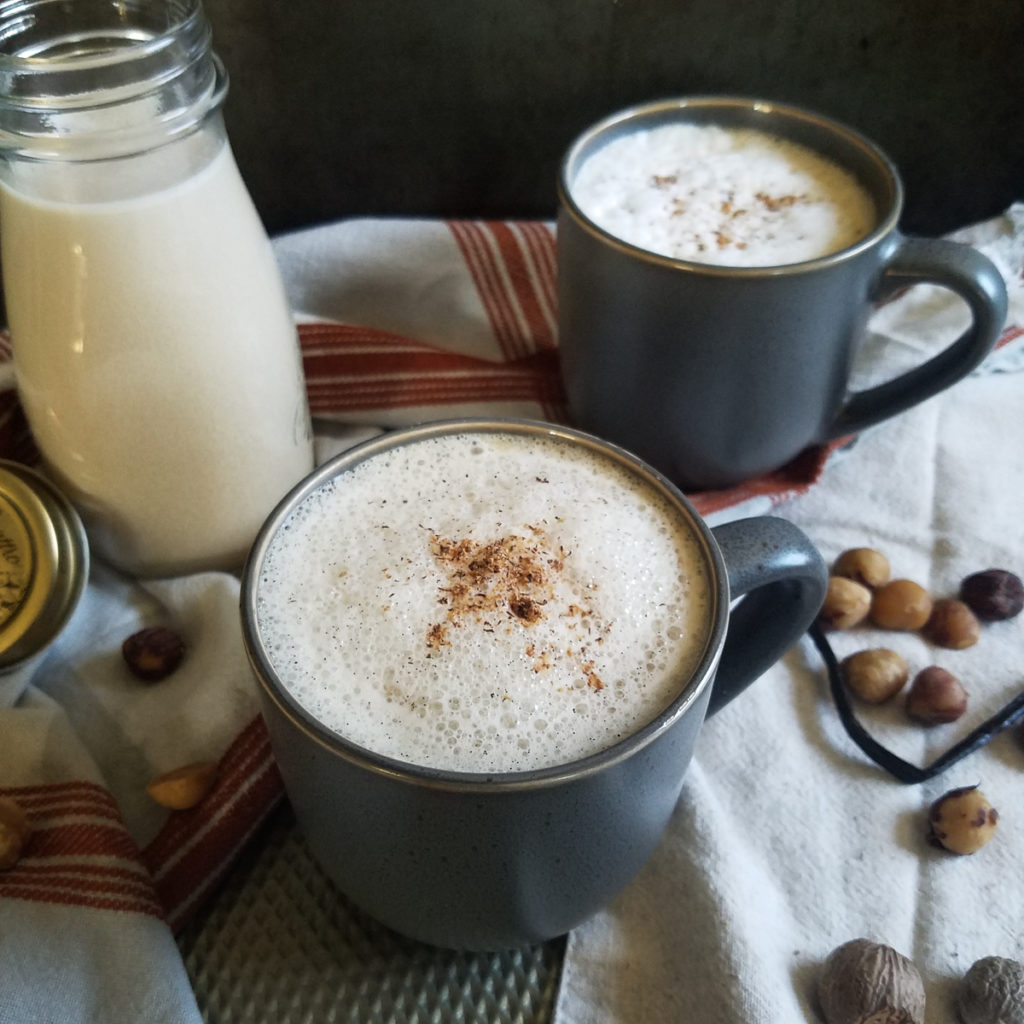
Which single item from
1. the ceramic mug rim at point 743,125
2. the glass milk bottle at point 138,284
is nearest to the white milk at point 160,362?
the glass milk bottle at point 138,284

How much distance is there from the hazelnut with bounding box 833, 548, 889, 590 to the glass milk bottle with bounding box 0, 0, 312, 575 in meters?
0.40

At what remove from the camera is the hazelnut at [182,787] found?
0.59 metres

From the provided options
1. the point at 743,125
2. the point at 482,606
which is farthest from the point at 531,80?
the point at 482,606

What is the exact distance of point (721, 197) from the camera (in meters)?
0.75

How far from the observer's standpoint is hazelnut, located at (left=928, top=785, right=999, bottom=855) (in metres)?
0.60

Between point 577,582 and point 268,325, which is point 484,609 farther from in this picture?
point 268,325

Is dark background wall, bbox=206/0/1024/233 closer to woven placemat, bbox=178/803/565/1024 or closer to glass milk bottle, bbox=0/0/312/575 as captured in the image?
glass milk bottle, bbox=0/0/312/575

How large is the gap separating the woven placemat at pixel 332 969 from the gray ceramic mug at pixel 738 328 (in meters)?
0.35

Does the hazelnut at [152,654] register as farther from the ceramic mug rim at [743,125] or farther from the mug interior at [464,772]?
the ceramic mug rim at [743,125]

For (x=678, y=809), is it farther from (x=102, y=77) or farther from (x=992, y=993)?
(x=102, y=77)

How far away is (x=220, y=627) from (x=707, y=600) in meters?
0.33

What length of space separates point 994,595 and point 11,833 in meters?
0.62

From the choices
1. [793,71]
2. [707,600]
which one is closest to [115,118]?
[707,600]

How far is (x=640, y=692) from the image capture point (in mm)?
440
